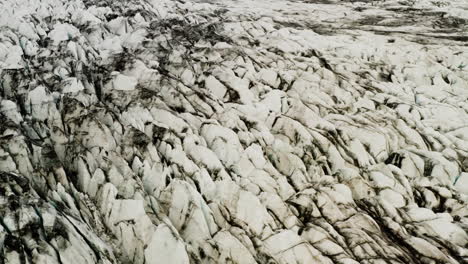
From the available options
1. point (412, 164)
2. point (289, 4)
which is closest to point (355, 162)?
point (412, 164)

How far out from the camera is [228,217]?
21375mm

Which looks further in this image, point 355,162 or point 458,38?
point 458,38

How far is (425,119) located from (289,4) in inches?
1337

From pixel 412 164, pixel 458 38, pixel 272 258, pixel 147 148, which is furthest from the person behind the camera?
pixel 458 38

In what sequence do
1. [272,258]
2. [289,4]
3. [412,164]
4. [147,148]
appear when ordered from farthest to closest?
[289,4] → [412,164] → [147,148] → [272,258]

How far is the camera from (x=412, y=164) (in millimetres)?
25984

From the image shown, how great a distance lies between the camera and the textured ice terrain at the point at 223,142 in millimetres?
19484

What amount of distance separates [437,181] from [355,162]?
5072mm

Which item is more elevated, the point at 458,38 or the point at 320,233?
the point at 458,38

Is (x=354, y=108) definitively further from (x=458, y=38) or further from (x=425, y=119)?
(x=458, y=38)

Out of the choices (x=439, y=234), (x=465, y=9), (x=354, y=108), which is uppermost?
(x=465, y=9)

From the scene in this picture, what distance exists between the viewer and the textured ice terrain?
19484 mm

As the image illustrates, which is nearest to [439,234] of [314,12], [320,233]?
[320,233]

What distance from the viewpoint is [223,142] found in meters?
25.7
